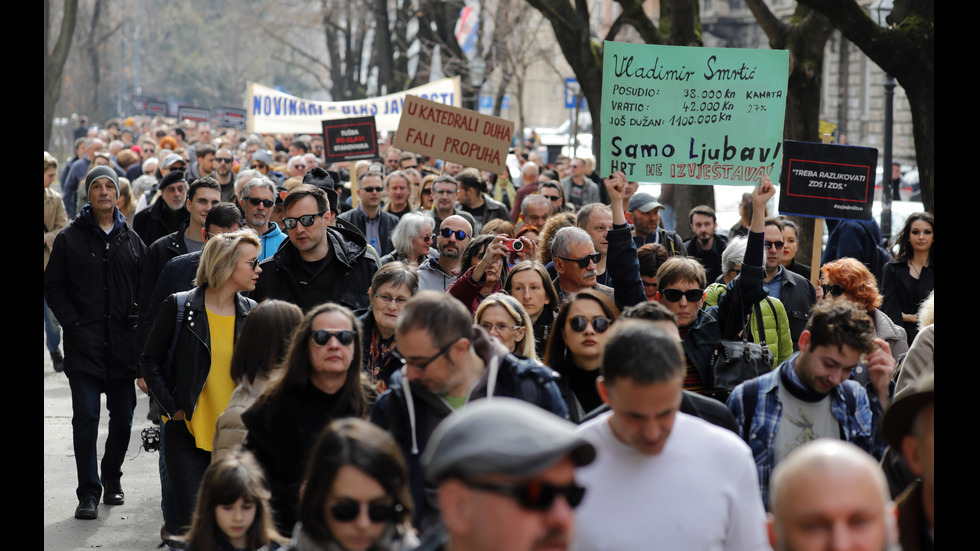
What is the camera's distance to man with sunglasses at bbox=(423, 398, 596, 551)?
7.54 feet

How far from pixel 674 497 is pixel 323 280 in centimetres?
456

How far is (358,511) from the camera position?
3.21 meters

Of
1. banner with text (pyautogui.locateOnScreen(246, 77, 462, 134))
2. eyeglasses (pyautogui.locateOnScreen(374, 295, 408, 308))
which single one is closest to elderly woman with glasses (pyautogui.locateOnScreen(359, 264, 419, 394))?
eyeglasses (pyautogui.locateOnScreen(374, 295, 408, 308))

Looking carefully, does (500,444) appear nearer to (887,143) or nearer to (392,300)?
(392,300)

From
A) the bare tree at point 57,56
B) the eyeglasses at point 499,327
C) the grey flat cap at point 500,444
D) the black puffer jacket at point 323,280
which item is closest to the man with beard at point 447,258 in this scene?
the black puffer jacket at point 323,280

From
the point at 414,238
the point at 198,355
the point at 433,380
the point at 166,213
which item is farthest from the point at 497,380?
the point at 166,213

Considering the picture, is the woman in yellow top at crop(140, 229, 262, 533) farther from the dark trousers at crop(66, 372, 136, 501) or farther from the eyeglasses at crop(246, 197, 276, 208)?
the eyeglasses at crop(246, 197, 276, 208)

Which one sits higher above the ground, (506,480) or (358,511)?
(506,480)

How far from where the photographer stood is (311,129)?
69.8 feet

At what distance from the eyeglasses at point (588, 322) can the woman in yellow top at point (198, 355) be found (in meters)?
1.97

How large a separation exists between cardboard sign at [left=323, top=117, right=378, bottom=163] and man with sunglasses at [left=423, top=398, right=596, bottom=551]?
42.4 ft
